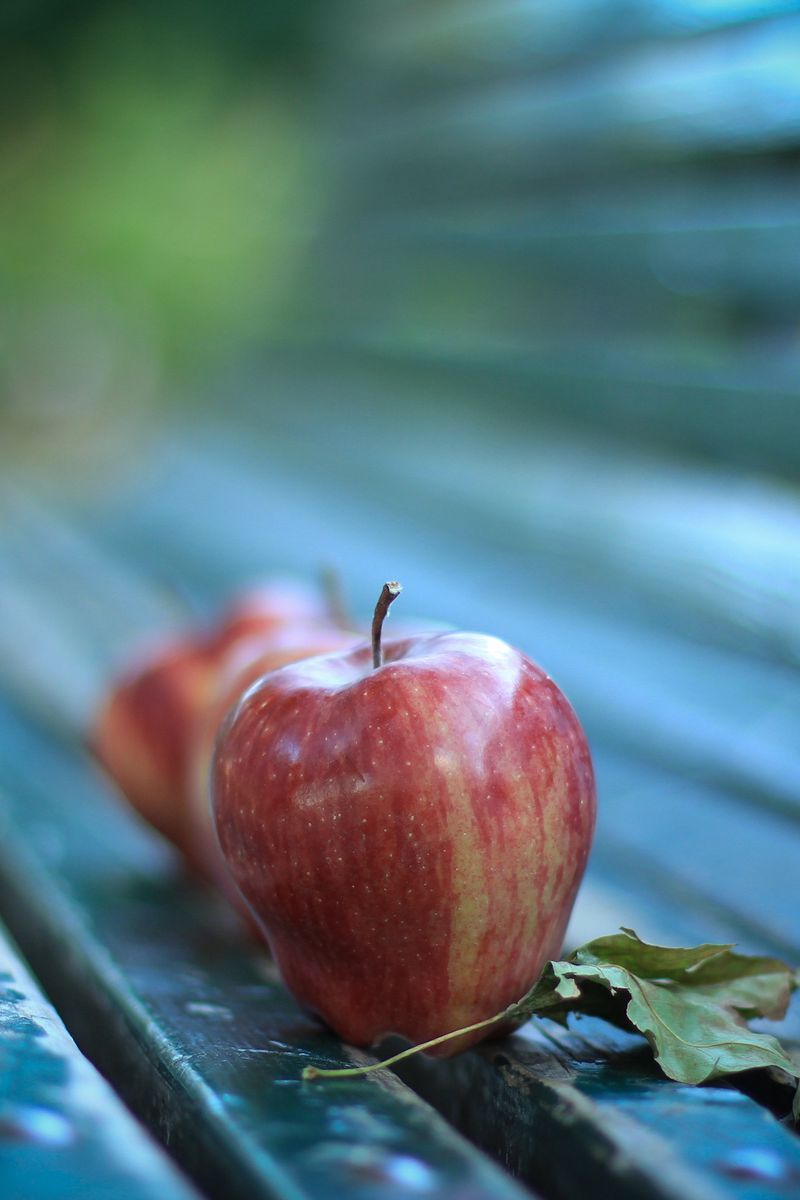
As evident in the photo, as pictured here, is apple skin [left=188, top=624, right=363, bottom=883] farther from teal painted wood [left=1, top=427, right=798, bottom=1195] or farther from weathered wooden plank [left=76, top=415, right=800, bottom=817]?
weathered wooden plank [left=76, top=415, right=800, bottom=817]

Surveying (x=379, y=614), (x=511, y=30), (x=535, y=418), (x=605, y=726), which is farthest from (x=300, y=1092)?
(x=511, y=30)

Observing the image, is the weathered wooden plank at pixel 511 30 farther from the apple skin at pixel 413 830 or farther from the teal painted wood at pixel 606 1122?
the teal painted wood at pixel 606 1122

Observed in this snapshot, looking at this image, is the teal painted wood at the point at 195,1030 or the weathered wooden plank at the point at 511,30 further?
the weathered wooden plank at the point at 511,30

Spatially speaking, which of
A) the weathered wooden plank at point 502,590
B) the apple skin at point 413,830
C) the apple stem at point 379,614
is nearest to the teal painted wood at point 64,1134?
the apple skin at point 413,830

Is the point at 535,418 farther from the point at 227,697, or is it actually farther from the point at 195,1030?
the point at 195,1030

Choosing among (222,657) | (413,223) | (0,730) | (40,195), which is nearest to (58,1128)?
(222,657)

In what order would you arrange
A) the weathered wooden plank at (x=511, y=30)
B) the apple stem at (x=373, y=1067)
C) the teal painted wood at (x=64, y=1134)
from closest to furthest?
1. the teal painted wood at (x=64, y=1134)
2. the apple stem at (x=373, y=1067)
3. the weathered wooden plank at (x=511, y=30)
